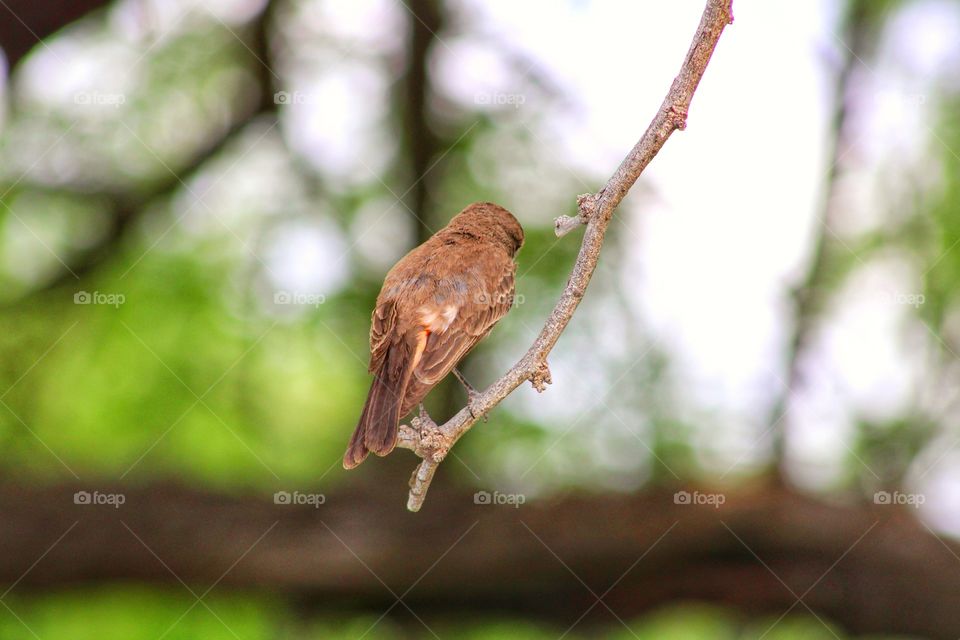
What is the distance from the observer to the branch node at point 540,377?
279 centimetres

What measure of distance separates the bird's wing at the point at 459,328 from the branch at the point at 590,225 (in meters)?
0.85

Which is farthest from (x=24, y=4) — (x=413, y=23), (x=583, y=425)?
(x=583, y=425)

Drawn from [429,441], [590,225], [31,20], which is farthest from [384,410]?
[31,20]

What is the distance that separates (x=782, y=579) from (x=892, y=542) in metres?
1.05

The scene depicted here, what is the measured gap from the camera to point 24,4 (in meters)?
9.35
